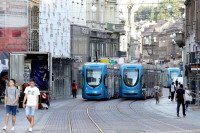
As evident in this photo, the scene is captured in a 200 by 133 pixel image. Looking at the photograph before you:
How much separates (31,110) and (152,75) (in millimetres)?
34213

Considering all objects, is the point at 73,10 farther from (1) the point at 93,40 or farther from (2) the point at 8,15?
(2) the point at 8,15

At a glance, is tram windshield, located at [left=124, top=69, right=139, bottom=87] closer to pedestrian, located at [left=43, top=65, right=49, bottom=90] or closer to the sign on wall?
the sign on wall

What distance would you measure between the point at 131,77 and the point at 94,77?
3775 millimetres

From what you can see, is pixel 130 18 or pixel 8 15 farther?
pixel 130 18

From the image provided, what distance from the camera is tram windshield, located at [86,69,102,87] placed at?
4684 centimetres

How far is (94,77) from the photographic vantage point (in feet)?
154

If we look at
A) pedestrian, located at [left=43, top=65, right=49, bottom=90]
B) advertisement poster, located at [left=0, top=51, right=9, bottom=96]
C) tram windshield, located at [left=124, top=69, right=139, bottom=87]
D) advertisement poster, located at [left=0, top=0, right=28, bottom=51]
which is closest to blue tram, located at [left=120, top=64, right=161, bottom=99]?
tram windshield, located at [left=124, top=69, right=139, bottom=87]

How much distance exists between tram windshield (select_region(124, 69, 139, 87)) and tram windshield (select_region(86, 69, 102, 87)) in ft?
10.4

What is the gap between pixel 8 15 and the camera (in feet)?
155

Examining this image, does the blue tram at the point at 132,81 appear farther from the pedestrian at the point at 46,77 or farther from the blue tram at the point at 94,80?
the pedestrian at the point at 46,77

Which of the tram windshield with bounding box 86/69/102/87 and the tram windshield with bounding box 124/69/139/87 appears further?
the tram windshield with bounding box 124/69/139/87

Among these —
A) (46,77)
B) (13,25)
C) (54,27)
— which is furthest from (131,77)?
(46,77)

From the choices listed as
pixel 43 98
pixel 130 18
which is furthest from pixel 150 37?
pixel 43 98

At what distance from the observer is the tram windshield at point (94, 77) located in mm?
46844
